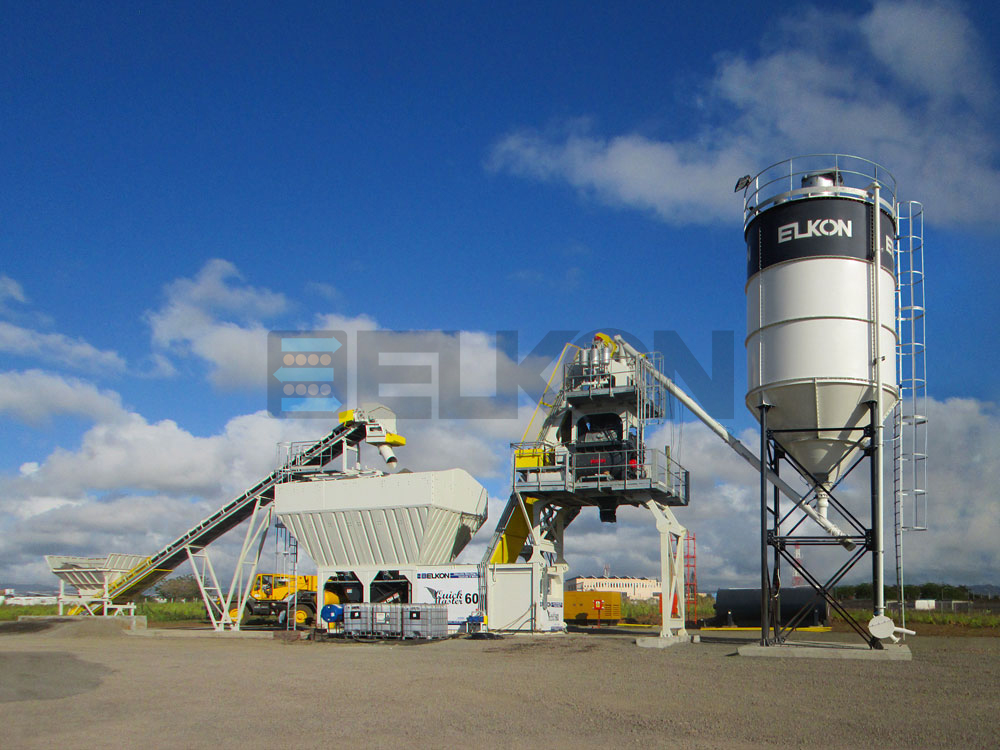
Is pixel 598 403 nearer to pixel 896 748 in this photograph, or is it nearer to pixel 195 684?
pixel 195 684

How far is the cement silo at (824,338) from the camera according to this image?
1981 cm

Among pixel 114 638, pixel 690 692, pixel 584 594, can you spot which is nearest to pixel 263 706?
pixel 690 692

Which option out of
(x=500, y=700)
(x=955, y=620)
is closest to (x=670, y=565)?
(x=500, y=700)

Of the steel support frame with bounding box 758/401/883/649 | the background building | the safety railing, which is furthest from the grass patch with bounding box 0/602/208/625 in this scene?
the background building

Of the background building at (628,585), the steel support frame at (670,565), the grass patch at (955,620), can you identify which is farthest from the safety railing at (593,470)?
the background building at (628,585)

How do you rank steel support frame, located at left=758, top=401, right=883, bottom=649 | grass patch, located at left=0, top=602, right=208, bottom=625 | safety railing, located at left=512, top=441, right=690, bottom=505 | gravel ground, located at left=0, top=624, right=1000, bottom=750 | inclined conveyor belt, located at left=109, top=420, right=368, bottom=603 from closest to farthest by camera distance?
gravel ground, located at left=0, top=624, right=1000, bottom=750
steel support frame, located at left=758, top=401, right=883, bottom=649
safety railing, located at left=512, top=441, right=690, bottom=505
inclined conveyor belt, located at left=109, top=420, right=368, bottom=603
grass patch, located at left=0, top=602, right=208, bottom=625

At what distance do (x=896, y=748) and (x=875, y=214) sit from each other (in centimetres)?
1507

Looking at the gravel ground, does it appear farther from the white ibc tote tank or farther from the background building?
the background building

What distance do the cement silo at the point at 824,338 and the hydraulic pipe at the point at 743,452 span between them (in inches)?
10.8

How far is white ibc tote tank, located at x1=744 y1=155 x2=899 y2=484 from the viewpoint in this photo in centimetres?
1989

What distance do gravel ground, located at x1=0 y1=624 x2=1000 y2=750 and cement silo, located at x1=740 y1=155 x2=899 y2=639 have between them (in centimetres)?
494

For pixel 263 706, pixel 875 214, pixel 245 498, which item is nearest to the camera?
pixel 263 706

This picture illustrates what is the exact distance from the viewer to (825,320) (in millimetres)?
20078

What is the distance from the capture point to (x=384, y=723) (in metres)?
10.5
